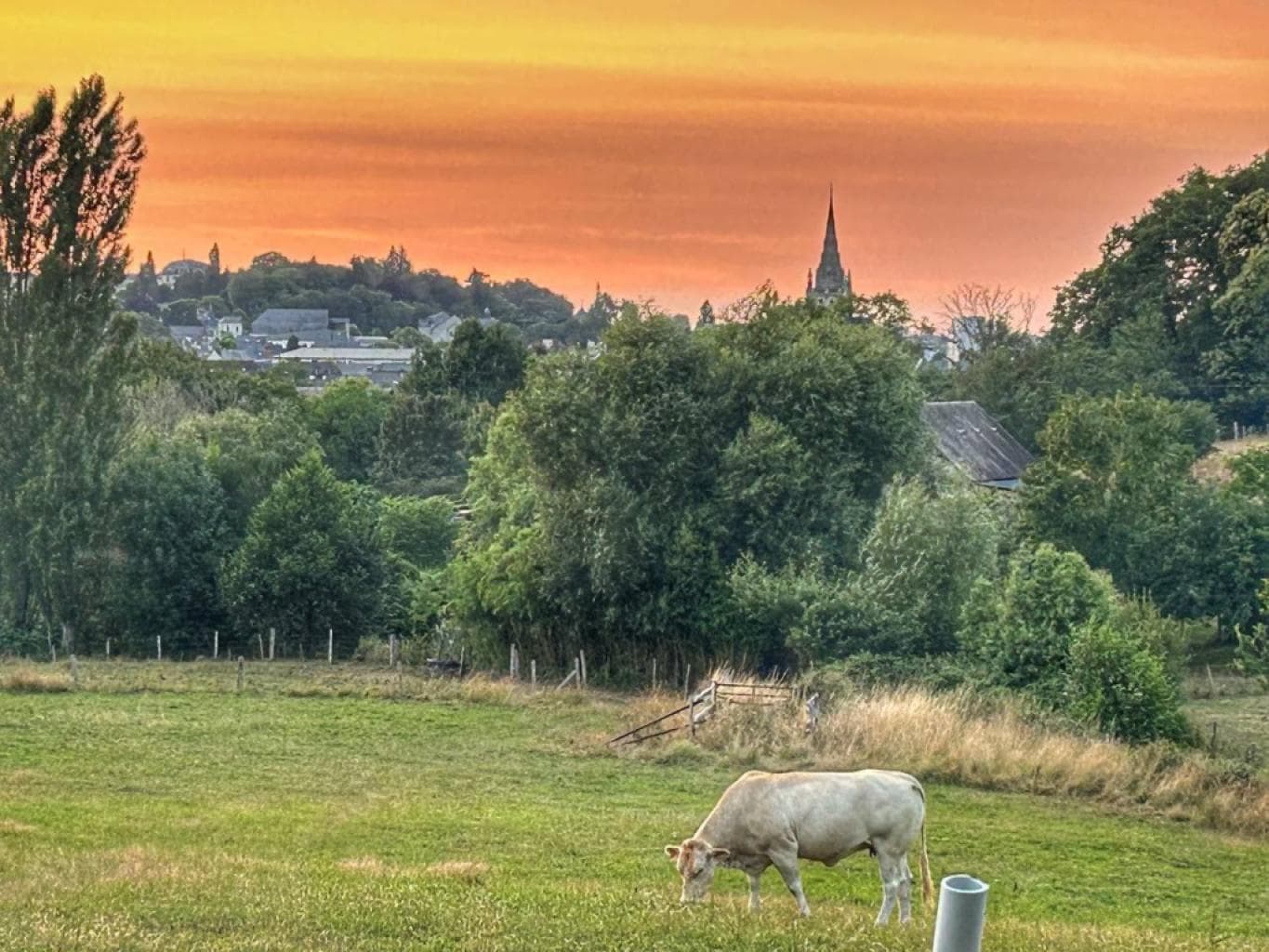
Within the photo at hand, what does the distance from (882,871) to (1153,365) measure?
77.7m

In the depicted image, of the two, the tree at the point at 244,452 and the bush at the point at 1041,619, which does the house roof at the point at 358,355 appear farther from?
the bush at the point at 1041,619

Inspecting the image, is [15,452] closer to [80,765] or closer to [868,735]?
[80,765]

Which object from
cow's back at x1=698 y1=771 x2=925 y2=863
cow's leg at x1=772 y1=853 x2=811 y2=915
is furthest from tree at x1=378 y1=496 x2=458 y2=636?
cow's leg at x1=772 y1=853 x2=811 y2=915

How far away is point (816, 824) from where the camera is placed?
15234 millimetres

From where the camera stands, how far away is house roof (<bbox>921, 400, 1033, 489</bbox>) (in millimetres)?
75250

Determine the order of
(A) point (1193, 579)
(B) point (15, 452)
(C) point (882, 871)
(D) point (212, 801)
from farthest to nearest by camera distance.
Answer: (A) point (1193, 579) < (B) point (15, 452) < (D) point (212, 801) < (C) point (882, 871)

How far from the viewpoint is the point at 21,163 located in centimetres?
5162

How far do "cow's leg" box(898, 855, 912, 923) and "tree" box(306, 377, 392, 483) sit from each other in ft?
254

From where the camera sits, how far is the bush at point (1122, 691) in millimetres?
31203

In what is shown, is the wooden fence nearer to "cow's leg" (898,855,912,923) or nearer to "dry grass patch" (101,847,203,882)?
"dry grass patch" (101,847,203,882)

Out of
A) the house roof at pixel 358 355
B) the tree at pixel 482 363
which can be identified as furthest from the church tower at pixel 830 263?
the tree at pixel 482 363

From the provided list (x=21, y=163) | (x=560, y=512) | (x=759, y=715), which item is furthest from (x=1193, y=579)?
(x=21, y=163)

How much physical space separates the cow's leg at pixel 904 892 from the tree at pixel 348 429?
254 feet

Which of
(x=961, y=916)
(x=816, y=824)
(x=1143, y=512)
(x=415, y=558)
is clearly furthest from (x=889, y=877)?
(x=415, y=558)
